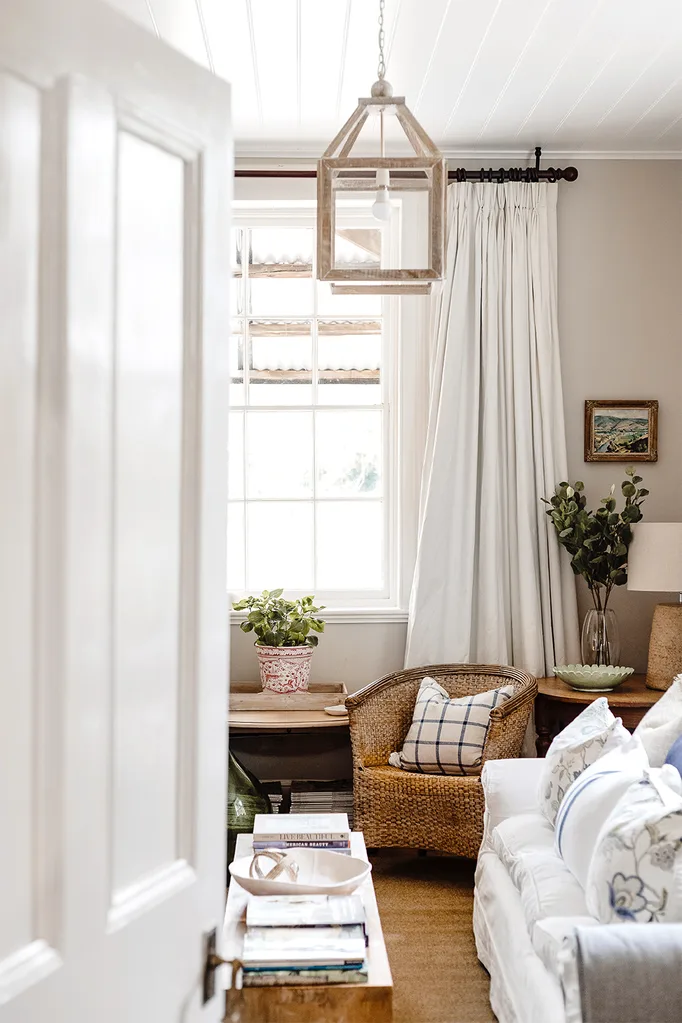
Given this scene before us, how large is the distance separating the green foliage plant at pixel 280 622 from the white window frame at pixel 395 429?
190 mm

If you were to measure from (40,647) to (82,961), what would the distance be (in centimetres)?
31

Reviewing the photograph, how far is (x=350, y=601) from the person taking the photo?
433 cm

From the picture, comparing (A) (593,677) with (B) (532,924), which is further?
(A) (593,677)

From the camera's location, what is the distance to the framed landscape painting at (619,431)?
13.9ft

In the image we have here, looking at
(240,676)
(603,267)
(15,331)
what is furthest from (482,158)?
(15,331)

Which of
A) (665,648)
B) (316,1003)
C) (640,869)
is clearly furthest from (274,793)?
(640,869)

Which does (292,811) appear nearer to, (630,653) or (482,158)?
(630,653)

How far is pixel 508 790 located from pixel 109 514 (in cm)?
225

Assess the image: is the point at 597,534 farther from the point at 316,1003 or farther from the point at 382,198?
the point at 316,1003

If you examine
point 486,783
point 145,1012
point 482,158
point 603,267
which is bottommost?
point 486,783

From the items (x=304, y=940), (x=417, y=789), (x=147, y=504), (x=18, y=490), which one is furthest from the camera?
(x=417, y=789)

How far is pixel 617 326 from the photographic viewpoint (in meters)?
4.26

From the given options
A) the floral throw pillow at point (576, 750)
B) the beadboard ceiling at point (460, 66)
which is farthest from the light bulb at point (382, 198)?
the floral throw pillow at point (576, 750)

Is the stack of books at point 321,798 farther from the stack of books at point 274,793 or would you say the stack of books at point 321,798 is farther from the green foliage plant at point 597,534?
the green foliage plant at point 597,534
